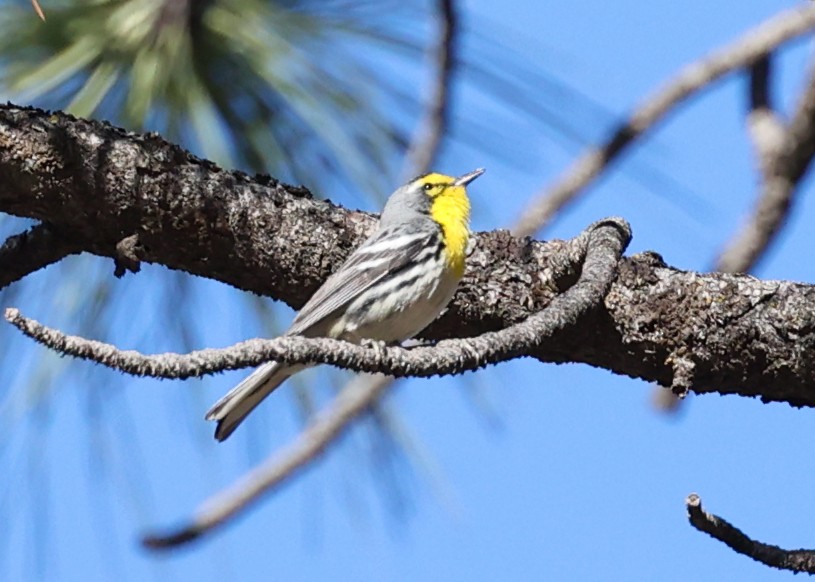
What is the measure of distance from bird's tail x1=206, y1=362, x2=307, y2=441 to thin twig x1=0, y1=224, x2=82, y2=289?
523 millimetres

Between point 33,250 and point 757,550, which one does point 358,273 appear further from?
point 757,550

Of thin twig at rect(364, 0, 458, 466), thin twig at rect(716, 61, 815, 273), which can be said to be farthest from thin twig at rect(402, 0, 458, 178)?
thin twig at rect(716, 61, 815, 273)

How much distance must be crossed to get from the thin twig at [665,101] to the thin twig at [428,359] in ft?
1.02

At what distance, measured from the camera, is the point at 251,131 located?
3.52 m

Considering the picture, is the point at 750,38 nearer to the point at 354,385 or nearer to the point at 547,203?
the point at 547,203

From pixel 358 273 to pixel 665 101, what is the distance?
0.94 meters

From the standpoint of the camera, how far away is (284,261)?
2957 millimetres

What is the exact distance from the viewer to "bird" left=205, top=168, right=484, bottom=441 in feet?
10.3

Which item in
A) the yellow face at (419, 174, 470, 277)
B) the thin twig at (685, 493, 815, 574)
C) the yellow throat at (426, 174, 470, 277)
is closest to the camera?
the thin twig at (685, 493, 815, 574)

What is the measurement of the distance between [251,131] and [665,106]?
1.10 m

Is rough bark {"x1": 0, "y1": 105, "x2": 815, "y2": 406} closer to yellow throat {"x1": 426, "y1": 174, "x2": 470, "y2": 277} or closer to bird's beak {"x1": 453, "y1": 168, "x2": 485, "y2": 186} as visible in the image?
yellow throat {"x1": 426, "y1": 174, "x2": 470, "y2": 277}

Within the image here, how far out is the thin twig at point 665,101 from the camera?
10.9 feet

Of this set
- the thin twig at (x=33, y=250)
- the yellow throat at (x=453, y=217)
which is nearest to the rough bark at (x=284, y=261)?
the thin twig at (x=33, y=250)

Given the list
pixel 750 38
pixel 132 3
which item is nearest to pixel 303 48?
pixel 132 3
